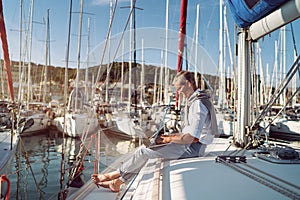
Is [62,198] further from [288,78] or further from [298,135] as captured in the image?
[298,135]

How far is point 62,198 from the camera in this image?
227 cm

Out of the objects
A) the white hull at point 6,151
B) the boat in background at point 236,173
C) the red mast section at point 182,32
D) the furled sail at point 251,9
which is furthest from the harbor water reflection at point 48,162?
the furled sail at point 251,9

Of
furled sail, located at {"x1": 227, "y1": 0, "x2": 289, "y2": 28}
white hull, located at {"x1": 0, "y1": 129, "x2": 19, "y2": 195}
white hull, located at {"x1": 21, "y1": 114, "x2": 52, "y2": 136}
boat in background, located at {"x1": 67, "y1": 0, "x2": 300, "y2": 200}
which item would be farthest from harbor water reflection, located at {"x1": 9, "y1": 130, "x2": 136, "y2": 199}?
furled sail, located at {"x1": 227, "y1": 0, "x2": 289, "y2": 28}

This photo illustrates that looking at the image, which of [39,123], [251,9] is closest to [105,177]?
[251,9]

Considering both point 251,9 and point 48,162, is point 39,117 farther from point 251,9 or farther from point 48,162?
point 251,9

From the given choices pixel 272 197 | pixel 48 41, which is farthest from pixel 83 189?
pixel 48 41

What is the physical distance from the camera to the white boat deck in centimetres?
134

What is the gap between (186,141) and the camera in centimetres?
212

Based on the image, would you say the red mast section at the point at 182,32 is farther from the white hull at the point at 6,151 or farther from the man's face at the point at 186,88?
the white hull at the point at 6,151

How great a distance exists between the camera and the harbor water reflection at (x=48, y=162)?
3371mm

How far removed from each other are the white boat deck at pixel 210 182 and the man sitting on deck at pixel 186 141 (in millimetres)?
82

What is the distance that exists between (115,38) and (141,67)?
79cm

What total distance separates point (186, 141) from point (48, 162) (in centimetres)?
585

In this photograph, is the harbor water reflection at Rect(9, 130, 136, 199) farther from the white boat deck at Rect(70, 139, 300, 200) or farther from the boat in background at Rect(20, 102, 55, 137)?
the white boat deck at Rect(70, 139, 300, 200)
